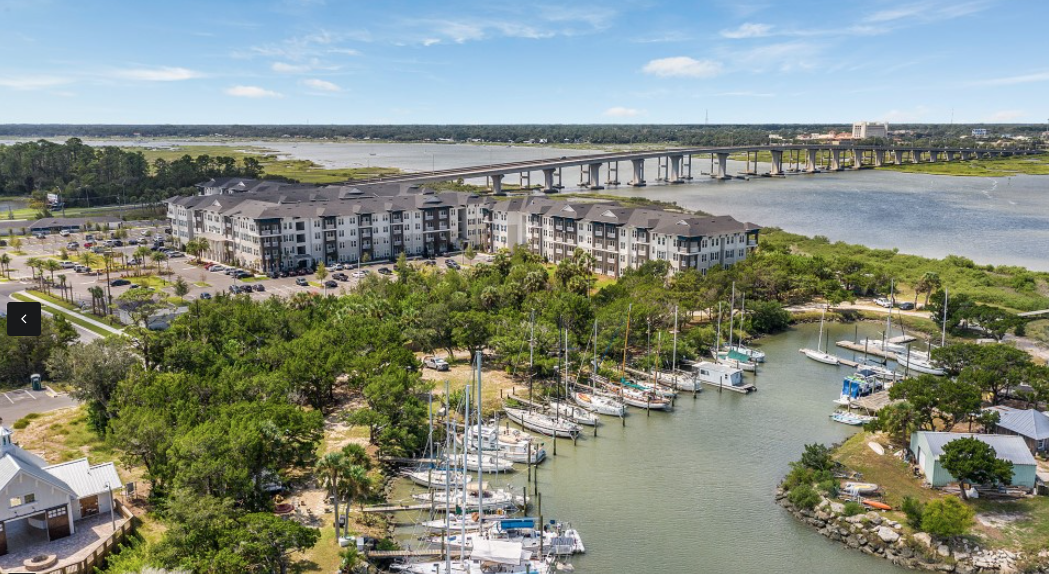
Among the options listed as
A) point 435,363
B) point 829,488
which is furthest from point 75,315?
point 829,488

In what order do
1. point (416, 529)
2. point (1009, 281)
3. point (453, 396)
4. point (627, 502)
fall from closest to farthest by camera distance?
point (416, 529)
point (627, 502)
point (453, 396)
point (1009, 281)

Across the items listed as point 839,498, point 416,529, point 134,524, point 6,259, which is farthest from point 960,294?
point 6,259

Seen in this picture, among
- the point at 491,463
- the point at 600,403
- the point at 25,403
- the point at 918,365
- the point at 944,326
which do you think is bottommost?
the point at 491,463

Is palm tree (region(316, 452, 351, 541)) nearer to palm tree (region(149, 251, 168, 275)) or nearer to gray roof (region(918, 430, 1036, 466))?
gray roof (region(918, 430, 1036, 466))

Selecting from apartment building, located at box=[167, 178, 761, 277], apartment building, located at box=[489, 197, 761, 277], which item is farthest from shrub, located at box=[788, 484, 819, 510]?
apartment building, located at box=[167, 178, 761, 277]

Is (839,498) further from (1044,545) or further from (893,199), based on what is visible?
(893,199)

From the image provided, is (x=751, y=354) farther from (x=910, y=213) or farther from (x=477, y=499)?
(x=910, y=213)
